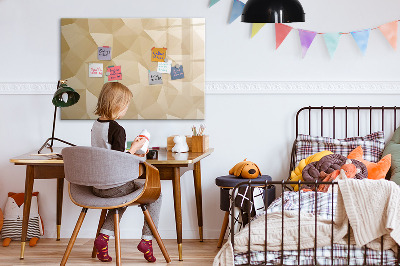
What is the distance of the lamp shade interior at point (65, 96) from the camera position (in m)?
4.04

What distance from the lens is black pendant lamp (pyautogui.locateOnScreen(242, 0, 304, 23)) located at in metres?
3.08

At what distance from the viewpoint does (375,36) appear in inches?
169

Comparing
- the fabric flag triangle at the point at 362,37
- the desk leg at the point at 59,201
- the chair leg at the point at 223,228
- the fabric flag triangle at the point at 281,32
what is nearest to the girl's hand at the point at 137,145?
the chair leg at the point at 223,228

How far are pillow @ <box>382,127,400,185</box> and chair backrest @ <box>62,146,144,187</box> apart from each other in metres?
1.62

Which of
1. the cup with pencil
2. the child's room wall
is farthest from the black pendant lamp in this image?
the child's room wall

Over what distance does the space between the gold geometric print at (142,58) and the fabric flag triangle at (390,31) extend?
50.2 inches

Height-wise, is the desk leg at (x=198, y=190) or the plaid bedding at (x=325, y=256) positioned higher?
the desk leg at (x=198, y=190)

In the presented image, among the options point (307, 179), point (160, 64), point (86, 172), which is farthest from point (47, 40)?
point (307, 179)

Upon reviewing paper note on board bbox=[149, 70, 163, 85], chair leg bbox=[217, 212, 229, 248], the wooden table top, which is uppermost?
paper note on board bbox=[149, 70, 163, 85]

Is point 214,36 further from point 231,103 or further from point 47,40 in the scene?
point 47,40

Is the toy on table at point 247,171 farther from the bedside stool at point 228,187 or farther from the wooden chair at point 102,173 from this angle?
the wooden chair at point 102,173

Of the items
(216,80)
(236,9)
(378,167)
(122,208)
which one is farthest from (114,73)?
(378,167)

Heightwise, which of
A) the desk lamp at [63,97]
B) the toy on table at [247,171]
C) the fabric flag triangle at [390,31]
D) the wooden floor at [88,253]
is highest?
the fabric flag triangle at [390,31]

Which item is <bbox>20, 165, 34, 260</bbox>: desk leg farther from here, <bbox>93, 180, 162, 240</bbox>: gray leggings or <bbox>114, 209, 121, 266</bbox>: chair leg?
<bbox>114, 209, 121, 266</bbox>: chair leg
